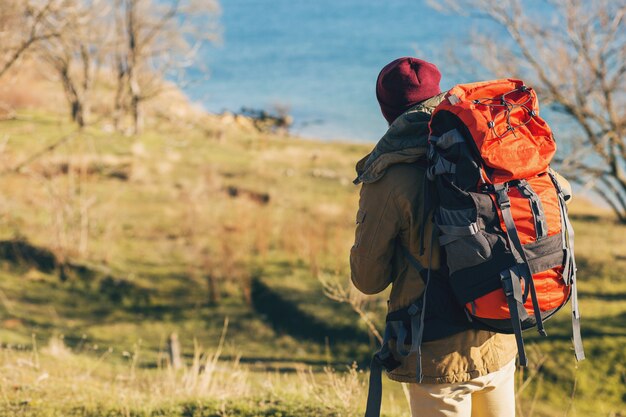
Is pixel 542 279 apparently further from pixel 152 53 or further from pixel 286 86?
pixel 286 86

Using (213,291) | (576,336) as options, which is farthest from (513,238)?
(213,291)

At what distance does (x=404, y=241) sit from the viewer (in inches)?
103

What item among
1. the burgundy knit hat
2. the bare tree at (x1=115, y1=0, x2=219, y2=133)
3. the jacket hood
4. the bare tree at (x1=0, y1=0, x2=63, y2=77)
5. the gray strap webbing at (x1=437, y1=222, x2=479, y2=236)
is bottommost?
the gray strap webbing at (x1=437, y1=222, x2=479, y2=236)

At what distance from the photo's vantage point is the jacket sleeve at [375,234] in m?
2.50

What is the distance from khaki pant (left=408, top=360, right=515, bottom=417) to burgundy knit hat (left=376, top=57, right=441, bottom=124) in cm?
108

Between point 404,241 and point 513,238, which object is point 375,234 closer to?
point 404,241

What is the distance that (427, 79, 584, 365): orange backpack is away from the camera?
2.39 meters

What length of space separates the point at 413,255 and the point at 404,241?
6 centimetres

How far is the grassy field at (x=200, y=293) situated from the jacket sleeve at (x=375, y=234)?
79.8 inches

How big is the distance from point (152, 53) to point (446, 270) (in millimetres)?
26641

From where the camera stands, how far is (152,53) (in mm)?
27500

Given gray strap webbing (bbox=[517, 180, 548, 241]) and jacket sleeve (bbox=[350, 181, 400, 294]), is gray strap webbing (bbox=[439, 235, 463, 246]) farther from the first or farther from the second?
gray strap webbing (bbox=[517, 180, 548, 241])

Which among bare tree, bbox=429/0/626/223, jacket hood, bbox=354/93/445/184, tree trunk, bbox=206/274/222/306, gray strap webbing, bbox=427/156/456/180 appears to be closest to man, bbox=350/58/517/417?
jacket hood, bbox=354/93/445/184

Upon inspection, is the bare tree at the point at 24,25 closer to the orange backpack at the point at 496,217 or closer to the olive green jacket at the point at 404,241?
the olive green jacket at the point at 404,241
